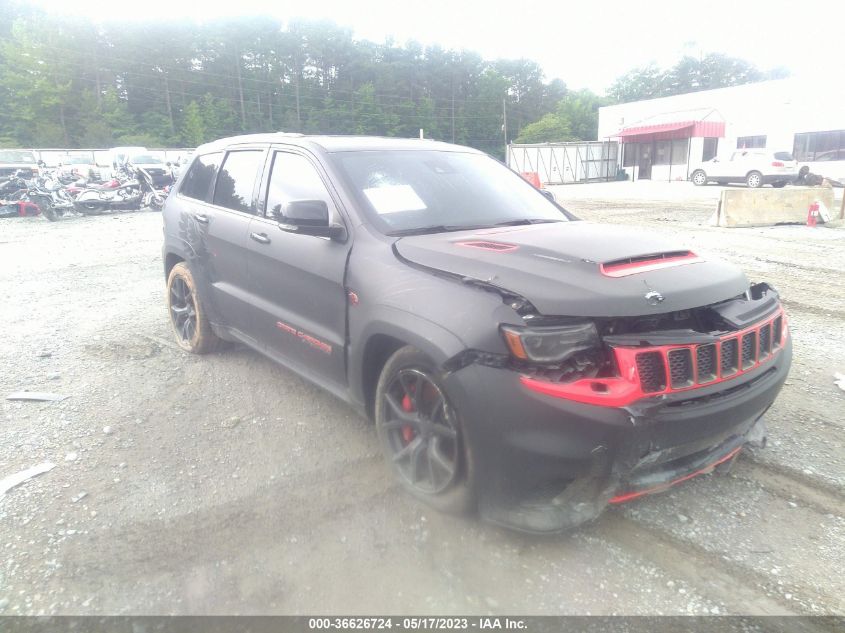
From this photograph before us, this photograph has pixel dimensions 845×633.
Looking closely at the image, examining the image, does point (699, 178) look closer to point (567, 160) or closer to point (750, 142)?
point (750, 142)

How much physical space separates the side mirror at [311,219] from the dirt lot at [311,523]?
128cm

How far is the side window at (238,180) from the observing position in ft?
13.3

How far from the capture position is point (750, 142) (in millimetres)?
32656

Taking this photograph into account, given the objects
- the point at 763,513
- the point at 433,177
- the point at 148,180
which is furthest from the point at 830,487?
the point at 148,180

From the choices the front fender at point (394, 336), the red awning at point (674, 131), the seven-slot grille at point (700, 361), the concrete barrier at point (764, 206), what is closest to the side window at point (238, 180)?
the front fender at point (394, 336)

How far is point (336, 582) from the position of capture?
2381 millimetres

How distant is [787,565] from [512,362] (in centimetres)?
145

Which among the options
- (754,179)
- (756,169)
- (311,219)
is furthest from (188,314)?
(754,179)

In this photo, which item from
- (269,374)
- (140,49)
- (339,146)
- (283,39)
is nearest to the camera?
(339,146)

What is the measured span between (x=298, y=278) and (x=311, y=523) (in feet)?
4.57

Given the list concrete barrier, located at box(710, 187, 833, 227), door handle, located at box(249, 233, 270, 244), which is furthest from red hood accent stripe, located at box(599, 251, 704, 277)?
concrete barrier, located at box(710, 187, 833, 227)

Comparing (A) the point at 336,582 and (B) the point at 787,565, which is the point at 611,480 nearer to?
(B) the point at 787,565

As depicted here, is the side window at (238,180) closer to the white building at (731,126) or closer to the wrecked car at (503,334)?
the wrecked car at (503,334)

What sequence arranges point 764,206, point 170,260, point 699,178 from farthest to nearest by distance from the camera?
point 699,178 → point 764,206 → point 170,260
